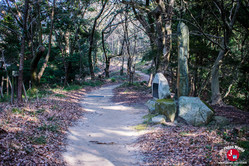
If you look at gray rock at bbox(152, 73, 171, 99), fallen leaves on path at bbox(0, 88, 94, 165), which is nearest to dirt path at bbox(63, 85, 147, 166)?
fallen leaves on path at bbox(0, 88, 94, 165)

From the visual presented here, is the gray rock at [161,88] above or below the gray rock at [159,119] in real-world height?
above

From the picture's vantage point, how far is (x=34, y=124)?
7129mm

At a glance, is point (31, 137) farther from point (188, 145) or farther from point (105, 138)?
point (188, 145)

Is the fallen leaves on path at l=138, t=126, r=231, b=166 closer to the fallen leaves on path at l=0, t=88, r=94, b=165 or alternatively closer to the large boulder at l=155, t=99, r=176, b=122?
the large boulder at l=155, t=99, r=176, b=122

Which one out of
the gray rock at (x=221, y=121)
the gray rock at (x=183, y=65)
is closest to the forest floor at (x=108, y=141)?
the gray rock at (x=221, y=121)

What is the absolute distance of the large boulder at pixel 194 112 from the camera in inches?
327

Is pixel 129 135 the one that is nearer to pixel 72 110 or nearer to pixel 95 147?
pixel 95 147

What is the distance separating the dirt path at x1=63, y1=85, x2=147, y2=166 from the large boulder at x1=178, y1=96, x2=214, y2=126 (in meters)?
2.23

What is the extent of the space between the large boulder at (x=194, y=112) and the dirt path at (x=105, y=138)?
7.31 ft

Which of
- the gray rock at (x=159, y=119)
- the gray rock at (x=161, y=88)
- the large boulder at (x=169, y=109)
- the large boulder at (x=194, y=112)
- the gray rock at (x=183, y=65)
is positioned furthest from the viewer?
the gray rock at (x=161, y=88)

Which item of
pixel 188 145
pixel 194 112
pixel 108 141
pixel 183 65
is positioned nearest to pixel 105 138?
pixel 108 141

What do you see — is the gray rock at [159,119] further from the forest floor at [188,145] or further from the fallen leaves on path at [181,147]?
the fallen leaves on path at [181,147]

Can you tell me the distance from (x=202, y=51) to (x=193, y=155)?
37.2 ft

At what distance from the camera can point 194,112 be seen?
843 centimetres
